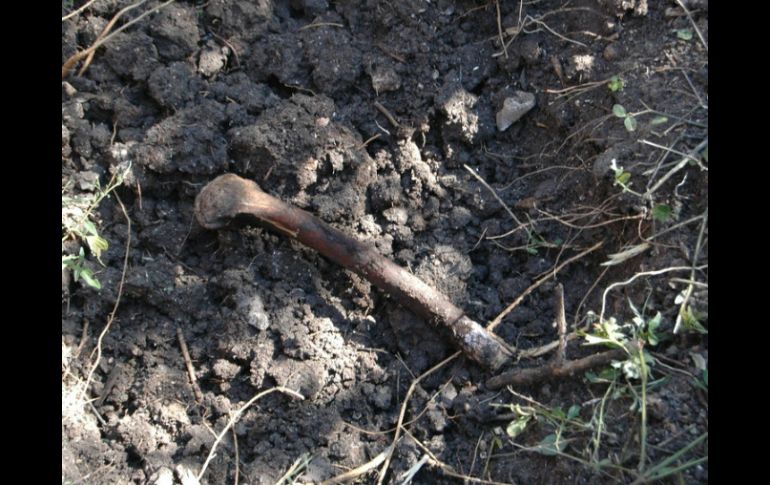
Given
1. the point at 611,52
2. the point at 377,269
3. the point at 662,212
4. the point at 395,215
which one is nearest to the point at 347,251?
the point at 377,269

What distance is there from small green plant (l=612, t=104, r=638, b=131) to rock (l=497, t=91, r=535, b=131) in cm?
30

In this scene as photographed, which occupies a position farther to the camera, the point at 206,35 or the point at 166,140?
the point at 206,35

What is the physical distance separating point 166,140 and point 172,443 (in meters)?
0.90

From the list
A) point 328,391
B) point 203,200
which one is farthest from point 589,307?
point 203,200

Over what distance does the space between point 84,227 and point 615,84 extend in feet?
5.40

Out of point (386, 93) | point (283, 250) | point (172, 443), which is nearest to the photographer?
point (172, 443)

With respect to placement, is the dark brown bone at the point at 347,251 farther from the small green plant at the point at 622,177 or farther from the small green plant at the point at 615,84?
the small green plant at the point at 615,84

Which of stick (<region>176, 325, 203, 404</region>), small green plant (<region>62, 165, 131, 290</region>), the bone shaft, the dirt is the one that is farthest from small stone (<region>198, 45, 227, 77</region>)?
stick (<region>176, 325, 203, 404</region>)

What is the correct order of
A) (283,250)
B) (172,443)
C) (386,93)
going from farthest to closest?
(386,93) → (283,250) → (172,443)

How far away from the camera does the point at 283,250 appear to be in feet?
7.16

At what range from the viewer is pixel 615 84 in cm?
217

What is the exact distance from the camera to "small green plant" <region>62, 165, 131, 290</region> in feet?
6.67

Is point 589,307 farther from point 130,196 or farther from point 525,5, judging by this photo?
point 130,196

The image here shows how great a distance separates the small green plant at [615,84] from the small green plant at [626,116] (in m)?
0.06
